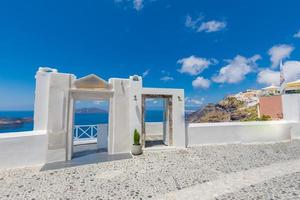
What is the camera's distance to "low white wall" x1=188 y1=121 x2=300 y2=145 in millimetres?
10281

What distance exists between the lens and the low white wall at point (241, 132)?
405 inches

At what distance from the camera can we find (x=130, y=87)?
30.2 ft

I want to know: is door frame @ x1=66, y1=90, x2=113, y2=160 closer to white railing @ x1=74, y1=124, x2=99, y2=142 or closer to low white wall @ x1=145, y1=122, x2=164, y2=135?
white railing @ x1=74, y1=124, x2=99, y2=142

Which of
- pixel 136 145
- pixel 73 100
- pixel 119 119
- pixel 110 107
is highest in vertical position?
pixel 73 100

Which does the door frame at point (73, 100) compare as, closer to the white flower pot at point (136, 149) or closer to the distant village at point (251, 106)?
the white flower pot at point (136, 149)

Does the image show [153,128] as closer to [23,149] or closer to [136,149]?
[136,149]

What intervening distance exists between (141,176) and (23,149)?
4931 millimetres

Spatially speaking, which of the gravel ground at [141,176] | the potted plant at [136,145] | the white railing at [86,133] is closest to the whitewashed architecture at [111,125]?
the potted plant at [136,145]

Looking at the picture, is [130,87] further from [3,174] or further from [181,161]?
[3,174]

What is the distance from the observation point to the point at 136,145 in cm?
862

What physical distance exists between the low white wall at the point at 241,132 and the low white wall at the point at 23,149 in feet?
24.7

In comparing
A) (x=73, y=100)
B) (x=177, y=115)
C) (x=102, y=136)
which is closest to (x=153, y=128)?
(x=177, y=115)

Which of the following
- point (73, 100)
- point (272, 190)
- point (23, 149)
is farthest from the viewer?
point (73, 100)

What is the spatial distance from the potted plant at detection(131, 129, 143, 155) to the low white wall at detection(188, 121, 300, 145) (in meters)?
3.22
